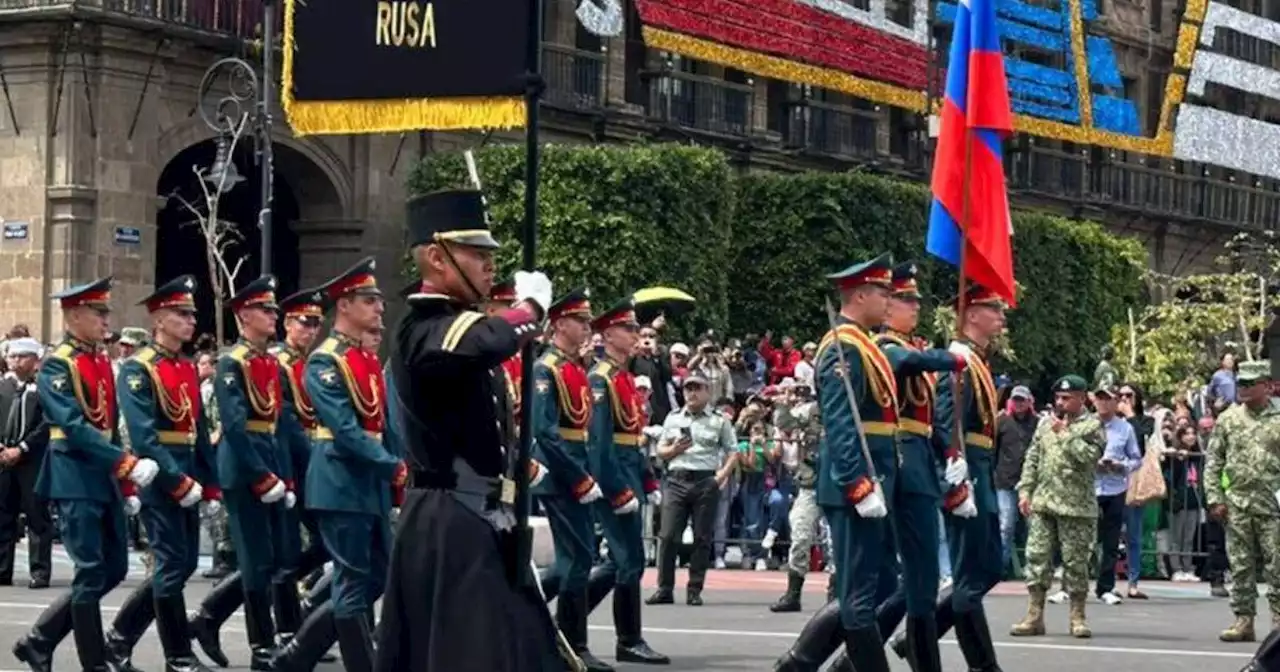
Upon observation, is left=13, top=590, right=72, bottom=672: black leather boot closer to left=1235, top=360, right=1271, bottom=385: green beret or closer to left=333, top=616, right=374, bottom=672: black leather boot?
left=333, top=616, right=374, bottom=672: black leather boot

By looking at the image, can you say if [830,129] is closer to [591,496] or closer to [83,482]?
[591,496]

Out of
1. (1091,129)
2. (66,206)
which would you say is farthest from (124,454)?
(1091,129)

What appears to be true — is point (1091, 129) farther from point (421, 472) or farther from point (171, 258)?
point (421, 472)

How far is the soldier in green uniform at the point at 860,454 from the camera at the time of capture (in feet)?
40.2

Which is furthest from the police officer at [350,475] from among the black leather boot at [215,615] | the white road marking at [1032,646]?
the white road marking at [1032,646]

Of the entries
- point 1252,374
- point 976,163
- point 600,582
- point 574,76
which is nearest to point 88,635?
point 600,582

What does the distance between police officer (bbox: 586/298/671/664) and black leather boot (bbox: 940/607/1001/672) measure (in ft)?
6.16

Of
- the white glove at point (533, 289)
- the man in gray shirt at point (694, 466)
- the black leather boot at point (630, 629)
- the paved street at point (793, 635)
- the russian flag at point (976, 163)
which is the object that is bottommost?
the paved street at point (793, 635)

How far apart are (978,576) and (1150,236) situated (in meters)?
43.1

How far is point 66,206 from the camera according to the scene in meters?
31.0

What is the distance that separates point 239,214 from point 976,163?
74.7 ft

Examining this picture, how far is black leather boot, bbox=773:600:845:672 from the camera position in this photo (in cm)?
1277

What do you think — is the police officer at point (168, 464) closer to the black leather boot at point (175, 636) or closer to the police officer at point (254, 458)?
the black leather boot at point (175, 636)

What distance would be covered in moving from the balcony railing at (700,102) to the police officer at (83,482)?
27801 millimetres
